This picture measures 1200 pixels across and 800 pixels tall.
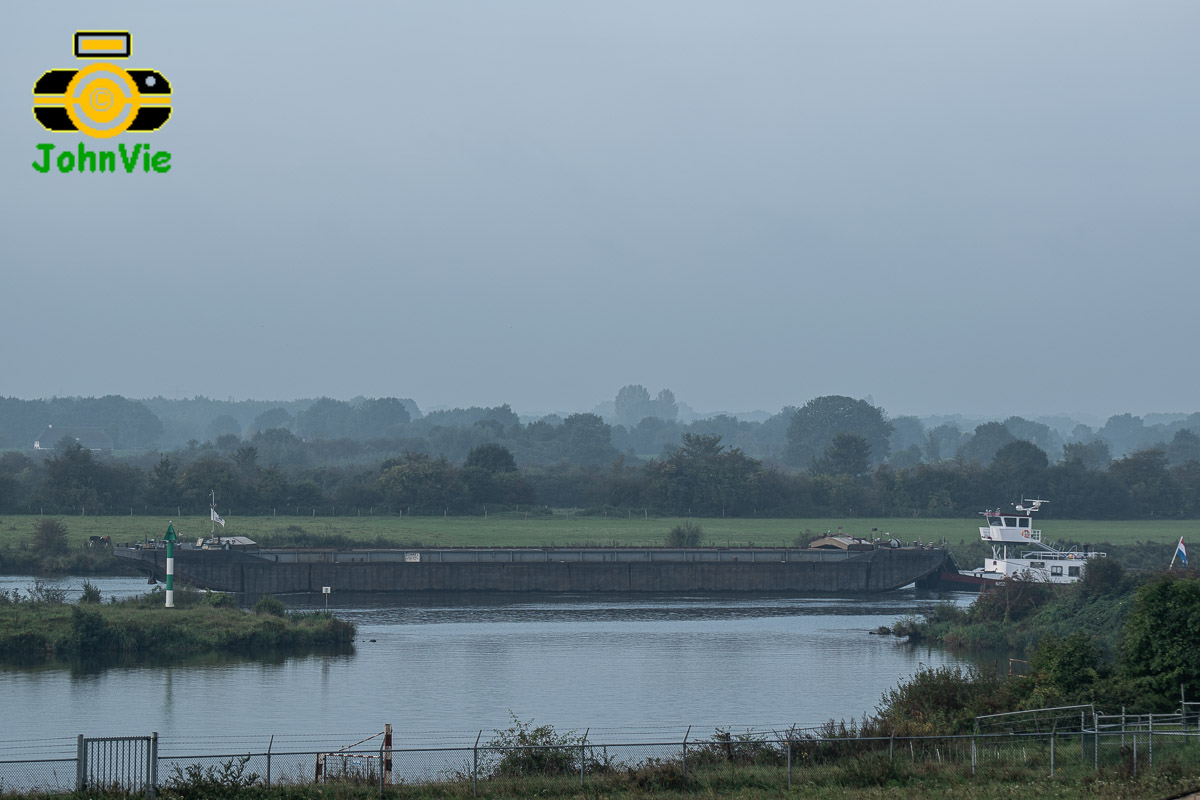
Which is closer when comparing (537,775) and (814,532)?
(537,775)

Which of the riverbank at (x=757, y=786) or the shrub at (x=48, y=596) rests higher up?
the shrub at (x=48, y=596)

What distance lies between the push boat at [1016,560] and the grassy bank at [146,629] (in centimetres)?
4079

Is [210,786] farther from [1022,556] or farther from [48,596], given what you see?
[1022,556]

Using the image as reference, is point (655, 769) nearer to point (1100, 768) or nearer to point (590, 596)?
point (1100, 768)

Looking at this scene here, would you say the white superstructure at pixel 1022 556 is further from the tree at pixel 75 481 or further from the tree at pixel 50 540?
the tree at pixel 75 481

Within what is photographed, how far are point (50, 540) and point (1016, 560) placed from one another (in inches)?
2704

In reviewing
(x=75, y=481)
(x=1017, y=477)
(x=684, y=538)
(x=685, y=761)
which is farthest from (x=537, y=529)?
(x=685, y=761)

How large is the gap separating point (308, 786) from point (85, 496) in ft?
335

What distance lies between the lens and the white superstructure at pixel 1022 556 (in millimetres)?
82750

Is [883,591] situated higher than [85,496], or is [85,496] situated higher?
[85,496]

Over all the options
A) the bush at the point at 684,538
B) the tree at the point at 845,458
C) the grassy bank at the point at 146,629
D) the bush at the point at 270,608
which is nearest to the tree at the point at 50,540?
the grassy bank at the point at 146,629

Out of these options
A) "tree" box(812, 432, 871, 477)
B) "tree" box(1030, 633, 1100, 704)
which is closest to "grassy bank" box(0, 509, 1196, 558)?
"tree" box(812, 432, 871, 477)

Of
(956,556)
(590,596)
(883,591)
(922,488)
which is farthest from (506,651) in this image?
(922,488)

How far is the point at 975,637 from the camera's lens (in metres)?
67.3
